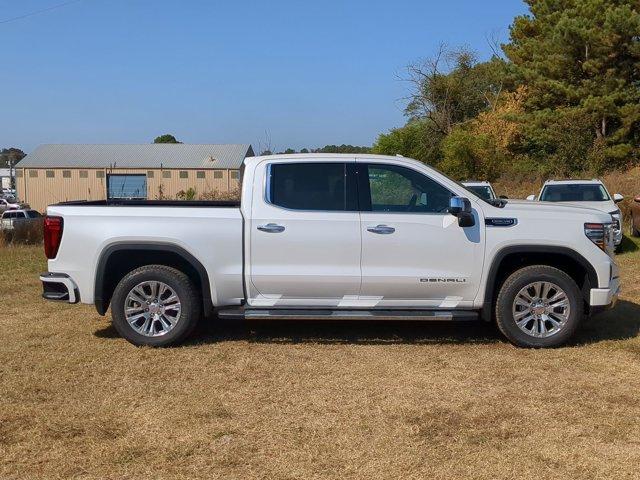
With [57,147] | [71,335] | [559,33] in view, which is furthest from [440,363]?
[57,147]

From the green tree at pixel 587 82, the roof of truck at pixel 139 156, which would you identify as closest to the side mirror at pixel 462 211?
the green tree at pixel 587 82

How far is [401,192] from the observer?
6293 millimetres

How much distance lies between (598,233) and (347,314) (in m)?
2.45

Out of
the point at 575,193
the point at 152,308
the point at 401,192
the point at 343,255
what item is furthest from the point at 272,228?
the point at 575,193

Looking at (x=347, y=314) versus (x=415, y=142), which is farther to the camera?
(x=415, y=142)

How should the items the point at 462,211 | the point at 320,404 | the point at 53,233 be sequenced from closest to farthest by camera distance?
1. the point at 320,404
2. the point at 462,211
3. the point at 53,233

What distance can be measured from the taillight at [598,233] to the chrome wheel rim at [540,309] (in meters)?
0.58

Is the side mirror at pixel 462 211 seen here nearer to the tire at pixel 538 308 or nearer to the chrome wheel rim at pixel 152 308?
the tire at pixel 538 308

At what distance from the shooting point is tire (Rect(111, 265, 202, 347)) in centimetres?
620

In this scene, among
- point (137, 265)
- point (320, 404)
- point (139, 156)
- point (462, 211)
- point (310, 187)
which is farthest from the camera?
point (139, 156)

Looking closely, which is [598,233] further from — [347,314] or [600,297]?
[347,314]

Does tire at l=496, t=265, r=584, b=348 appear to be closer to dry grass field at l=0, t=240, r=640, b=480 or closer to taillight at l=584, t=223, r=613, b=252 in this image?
dry grass field at l=0, t=240, r=640, b=480

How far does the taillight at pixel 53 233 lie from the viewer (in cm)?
618

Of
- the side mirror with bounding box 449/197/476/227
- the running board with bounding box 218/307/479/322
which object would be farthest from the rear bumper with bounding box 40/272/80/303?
the side mirror with bounding box 449/197/476/227
